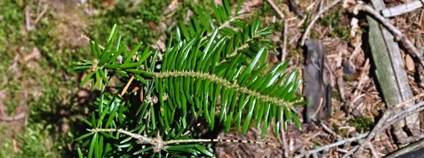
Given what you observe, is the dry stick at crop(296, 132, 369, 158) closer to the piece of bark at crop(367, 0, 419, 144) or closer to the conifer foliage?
the piece of bark at crop(367, 0, 419, 144)

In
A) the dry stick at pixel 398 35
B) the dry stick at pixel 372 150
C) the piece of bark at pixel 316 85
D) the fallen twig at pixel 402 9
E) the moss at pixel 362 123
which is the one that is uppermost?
the fallen twig at pixel 402 9

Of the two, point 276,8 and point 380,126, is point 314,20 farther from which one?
point 380,126

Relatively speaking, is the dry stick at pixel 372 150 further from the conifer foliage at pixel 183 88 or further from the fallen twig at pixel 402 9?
the conifer foliage at pixel 183 88

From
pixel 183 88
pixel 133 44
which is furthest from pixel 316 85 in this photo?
pixel 183 88

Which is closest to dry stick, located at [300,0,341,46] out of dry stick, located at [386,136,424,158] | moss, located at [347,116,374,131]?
moss, located at [347,116,374,131]

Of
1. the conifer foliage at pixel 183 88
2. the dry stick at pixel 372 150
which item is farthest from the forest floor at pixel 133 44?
the conifer foliage at pixel 183 88

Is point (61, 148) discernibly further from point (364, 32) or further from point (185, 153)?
point (364, 32)
